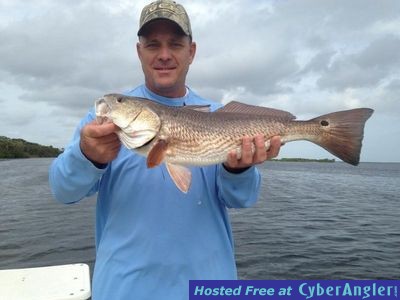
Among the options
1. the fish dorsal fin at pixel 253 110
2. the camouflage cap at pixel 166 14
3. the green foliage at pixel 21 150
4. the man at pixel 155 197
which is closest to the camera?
the man at pixel 155 197

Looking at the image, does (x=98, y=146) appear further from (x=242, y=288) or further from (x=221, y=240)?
(x=242, y=288)

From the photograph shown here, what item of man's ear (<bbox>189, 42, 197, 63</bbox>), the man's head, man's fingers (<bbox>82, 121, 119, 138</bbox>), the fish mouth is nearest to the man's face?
the man's head

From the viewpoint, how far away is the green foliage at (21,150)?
122 m

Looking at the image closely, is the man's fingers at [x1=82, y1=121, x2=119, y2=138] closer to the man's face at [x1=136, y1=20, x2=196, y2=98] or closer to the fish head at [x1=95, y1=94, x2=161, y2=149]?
the fish head at [x1=95, y1=94, x2=161, y2=149]

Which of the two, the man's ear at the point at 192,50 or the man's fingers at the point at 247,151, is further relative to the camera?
the man's ear at the point at 192,50

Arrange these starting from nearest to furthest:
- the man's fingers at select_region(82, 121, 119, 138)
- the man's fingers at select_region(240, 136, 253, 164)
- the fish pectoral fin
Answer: the man's fingers at select_region(82, 121, 119, 138)
the fish pectoral fin
the man's fingers at select_region(240, 136, 253, 164)

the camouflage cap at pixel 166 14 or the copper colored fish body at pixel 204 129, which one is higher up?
the camouflage cap at pixel 166 14

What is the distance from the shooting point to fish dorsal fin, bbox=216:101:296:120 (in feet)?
12.5

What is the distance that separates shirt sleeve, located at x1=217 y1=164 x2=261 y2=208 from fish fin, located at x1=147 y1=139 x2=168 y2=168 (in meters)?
0.56

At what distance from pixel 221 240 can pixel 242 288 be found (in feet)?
1.39

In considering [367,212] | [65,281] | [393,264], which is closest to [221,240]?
→ [65,281]

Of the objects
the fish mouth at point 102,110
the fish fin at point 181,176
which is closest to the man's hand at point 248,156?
the fish fin at point 181,176

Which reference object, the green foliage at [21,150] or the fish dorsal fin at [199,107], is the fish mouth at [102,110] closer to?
the fish dorsal fin at [199,107]

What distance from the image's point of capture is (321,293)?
3.31 meters
